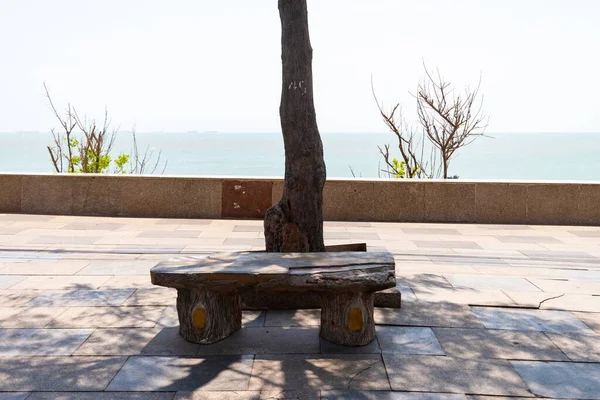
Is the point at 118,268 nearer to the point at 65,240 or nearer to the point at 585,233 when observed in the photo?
the point at 65,240

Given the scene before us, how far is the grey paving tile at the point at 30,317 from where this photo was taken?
4.88m

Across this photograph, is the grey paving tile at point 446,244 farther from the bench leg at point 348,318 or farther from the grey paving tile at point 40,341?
the grey paving tile at point 40,341

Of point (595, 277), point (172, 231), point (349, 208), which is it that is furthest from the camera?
point (349, 208)

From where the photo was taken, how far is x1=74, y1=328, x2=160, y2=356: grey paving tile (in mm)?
4309

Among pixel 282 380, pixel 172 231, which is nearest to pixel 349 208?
pixel 172 231

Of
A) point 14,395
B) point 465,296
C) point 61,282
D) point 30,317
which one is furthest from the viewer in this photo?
point 61,282

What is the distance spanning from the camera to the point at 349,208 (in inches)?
410

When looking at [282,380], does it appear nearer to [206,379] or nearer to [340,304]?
[206,379]

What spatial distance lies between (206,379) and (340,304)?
1.14 meters

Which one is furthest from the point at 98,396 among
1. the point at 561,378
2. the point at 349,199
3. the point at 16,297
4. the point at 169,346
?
the point at 349,199

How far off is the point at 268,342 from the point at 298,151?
1765mm

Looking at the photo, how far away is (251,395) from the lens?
3641 mm

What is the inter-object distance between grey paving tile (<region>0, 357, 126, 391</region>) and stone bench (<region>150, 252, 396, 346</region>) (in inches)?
24.2

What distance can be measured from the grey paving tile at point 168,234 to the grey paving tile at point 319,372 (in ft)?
15.9
